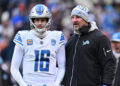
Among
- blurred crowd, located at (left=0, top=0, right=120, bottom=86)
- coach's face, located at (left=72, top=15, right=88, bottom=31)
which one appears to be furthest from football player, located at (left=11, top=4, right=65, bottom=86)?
blurred crowd, located at (left=0, top=0, right=120, bottom=86)

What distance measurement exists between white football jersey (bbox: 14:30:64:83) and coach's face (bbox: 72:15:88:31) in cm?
42

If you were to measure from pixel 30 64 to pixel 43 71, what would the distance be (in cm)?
25

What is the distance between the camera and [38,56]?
9570 mm

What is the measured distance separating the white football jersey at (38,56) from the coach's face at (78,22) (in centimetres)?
42

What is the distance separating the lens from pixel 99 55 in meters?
9.63

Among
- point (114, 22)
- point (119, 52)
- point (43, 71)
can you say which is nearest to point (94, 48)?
point (43, 71)

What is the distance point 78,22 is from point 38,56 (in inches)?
Answer: 35.2

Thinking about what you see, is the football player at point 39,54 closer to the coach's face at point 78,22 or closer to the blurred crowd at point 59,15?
the coach's face at point 78,22

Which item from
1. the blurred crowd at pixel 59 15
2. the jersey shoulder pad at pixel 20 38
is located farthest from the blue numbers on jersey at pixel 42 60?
the blurred crowd at pixel 59 15

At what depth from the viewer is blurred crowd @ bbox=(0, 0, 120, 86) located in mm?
17312

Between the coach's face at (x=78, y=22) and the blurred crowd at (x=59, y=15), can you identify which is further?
the blurred crowd at (x=59, y=15)

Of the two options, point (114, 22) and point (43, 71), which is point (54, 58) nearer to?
point (43, 71)

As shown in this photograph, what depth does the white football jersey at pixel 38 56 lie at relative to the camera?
955 cm

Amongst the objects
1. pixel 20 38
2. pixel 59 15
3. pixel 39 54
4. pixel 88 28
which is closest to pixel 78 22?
pixel 88 28
